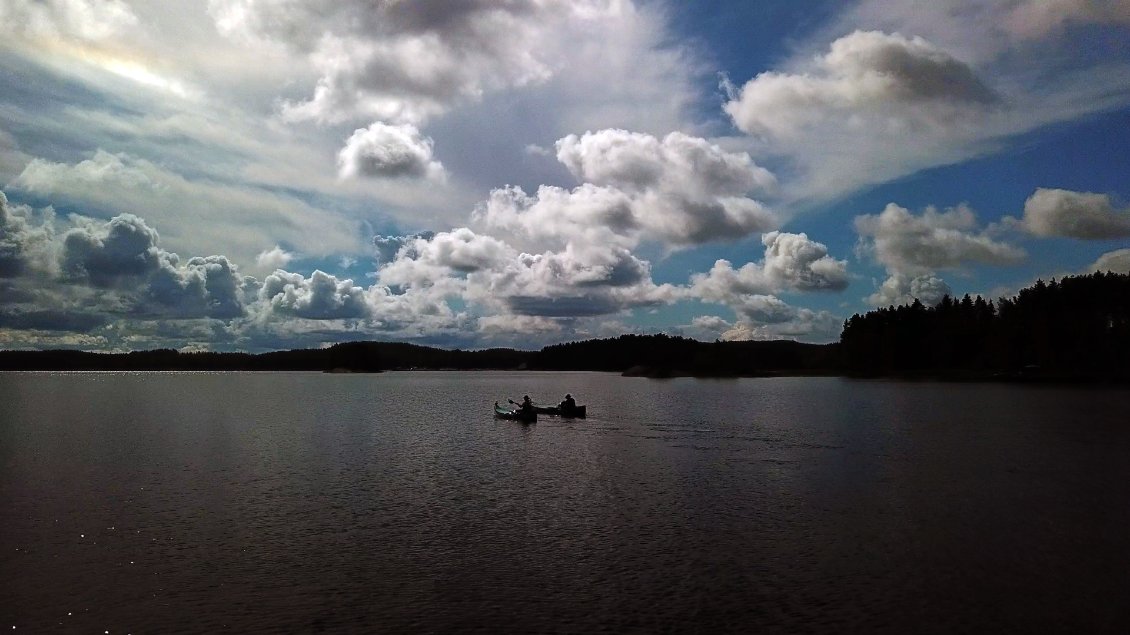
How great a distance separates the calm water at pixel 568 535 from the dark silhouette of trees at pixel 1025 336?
327 feet

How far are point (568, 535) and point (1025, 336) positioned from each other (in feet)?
513

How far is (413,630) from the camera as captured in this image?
17.4 metres

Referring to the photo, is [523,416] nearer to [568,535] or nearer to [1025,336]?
[568,535]

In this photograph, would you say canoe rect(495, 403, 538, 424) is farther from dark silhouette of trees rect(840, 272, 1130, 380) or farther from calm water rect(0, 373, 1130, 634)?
dark silhouette of trees rect(840, 272, 1130, 380)

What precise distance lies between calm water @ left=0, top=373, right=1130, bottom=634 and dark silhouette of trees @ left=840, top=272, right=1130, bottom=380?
9960 centimetres

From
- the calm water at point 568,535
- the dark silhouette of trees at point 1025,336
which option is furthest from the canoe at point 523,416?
the dark silhouette of trees at point 1025,336

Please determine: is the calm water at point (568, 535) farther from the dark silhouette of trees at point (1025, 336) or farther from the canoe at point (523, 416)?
the dark silhouette of trees at point (1025, 336)

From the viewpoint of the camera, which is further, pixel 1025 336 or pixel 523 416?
pixel 1025 336

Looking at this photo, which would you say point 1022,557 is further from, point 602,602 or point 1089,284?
point 1089,284

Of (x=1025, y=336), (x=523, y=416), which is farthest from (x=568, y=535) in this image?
(x=1025, y=336)

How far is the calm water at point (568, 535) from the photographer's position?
737 inches

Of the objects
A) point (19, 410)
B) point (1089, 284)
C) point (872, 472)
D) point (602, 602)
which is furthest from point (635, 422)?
point (1089, 284)

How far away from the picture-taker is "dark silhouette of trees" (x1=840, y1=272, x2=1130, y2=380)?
454 feet

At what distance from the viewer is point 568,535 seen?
26688mm
